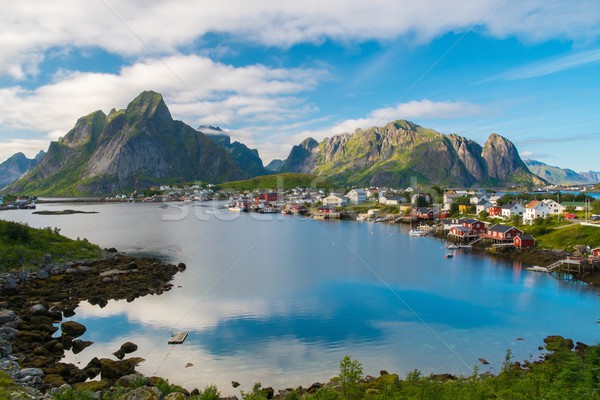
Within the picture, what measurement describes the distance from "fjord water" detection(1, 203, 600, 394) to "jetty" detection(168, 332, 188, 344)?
1.40 ft

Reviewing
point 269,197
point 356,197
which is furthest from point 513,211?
point 269,197

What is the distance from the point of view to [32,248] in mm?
31031

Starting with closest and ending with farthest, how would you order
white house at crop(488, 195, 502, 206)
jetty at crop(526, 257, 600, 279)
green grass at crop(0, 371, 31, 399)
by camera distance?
green grass at crop(0, 371, 31, 399) → jetty at crop(526, 257, 600, 279) → white house at crop(488, 195, 502, 206)

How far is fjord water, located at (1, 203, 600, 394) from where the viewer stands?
16.8 meters

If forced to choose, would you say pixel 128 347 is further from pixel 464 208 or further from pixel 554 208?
pixel 464 208

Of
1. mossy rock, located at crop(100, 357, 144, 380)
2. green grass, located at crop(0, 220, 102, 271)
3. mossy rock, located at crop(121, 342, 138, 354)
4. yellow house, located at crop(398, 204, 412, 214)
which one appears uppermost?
yellow house, located at crop(398, 204, 412, 214)

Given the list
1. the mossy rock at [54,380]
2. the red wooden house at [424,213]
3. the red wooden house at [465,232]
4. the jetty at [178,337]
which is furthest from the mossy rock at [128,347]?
the red wooden house at [424,213]

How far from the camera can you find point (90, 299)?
80.3ft

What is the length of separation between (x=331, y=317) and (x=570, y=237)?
3314 centimetres

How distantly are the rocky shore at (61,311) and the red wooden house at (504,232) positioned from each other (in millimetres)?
36552

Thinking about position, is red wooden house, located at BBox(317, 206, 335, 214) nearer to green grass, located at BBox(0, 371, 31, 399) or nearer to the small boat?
the small boat

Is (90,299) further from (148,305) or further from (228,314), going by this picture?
(228,314)

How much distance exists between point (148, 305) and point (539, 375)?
21084mm

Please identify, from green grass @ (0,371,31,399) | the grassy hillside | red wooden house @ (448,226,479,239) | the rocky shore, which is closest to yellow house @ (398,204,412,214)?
red wooden house @ (448,226,479,239)
